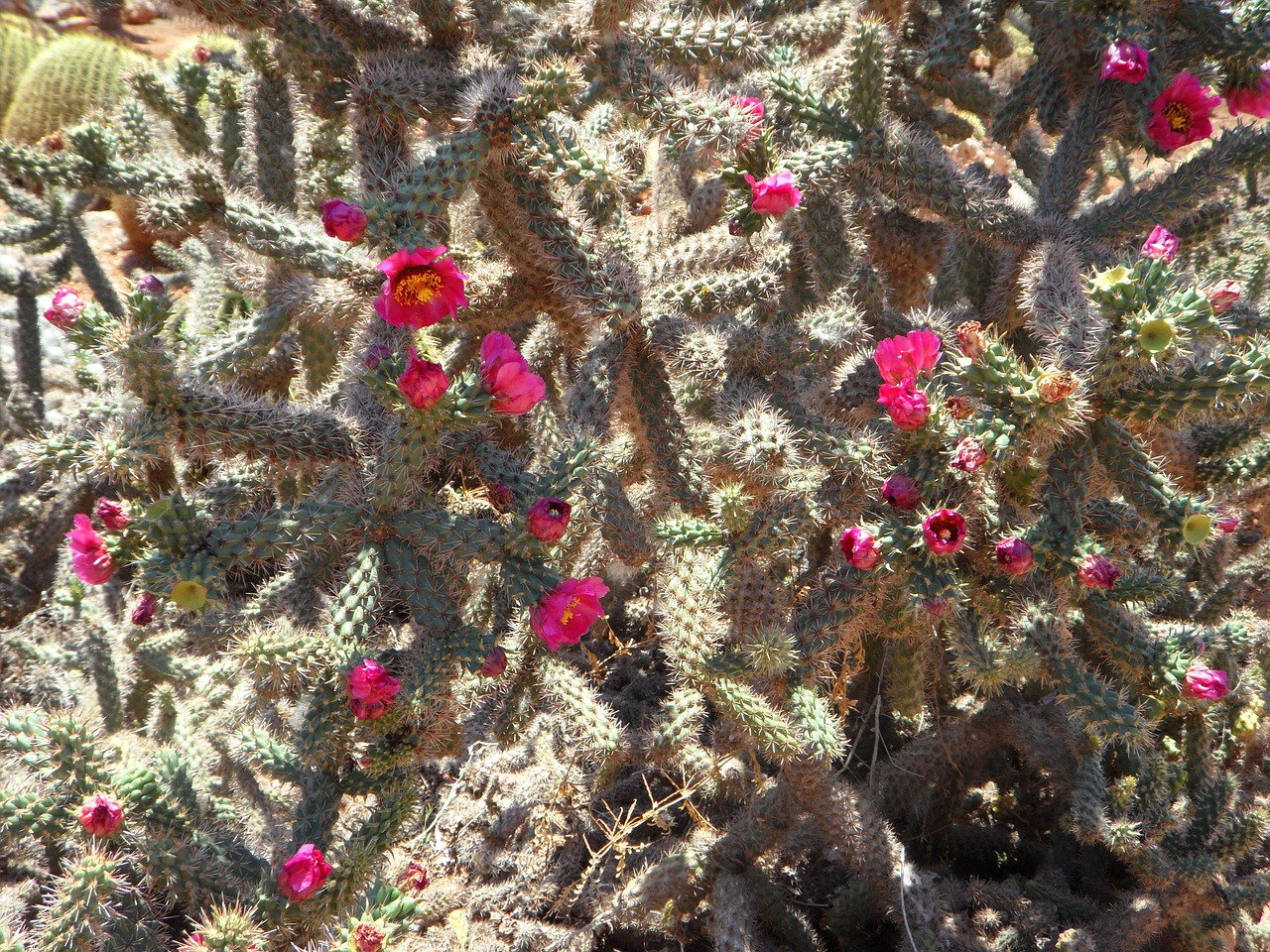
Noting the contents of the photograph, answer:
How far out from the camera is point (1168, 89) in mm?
2551

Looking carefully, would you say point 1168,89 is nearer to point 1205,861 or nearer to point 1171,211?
point 1171,211

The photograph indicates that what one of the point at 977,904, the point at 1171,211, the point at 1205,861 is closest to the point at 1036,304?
the point at 1171,211

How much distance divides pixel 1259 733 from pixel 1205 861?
2.60 feet

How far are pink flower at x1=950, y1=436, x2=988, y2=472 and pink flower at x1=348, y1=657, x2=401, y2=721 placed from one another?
152cm

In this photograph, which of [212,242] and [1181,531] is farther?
[212,242]

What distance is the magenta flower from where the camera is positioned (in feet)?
6.89

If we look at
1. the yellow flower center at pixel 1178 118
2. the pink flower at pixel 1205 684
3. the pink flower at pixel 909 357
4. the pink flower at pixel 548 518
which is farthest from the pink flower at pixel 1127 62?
the pink flower at pixel 548 518

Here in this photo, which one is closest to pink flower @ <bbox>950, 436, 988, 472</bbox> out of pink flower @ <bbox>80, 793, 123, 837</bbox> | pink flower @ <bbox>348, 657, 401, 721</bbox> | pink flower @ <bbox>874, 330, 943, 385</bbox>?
pink flower @ <bbox>874, 330, 943, 385</bbox>

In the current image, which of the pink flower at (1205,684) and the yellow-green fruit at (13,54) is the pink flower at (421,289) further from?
the yellow-green fruit at (13,54)

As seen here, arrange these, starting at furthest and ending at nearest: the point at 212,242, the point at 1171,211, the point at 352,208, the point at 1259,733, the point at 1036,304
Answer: the point at 212,242, the point at 1259,733, the point at 1171,211, the point at 1036,304, the point at 352,208

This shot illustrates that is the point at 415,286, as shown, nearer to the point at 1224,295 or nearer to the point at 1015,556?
the point at 1015,556

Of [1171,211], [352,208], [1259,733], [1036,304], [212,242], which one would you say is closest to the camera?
[352,208]

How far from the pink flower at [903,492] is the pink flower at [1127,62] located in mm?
1531

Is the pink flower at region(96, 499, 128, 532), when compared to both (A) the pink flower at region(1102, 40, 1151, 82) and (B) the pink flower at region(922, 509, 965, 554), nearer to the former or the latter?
(B) the pink flower at region(922, 509, 965, 554)
